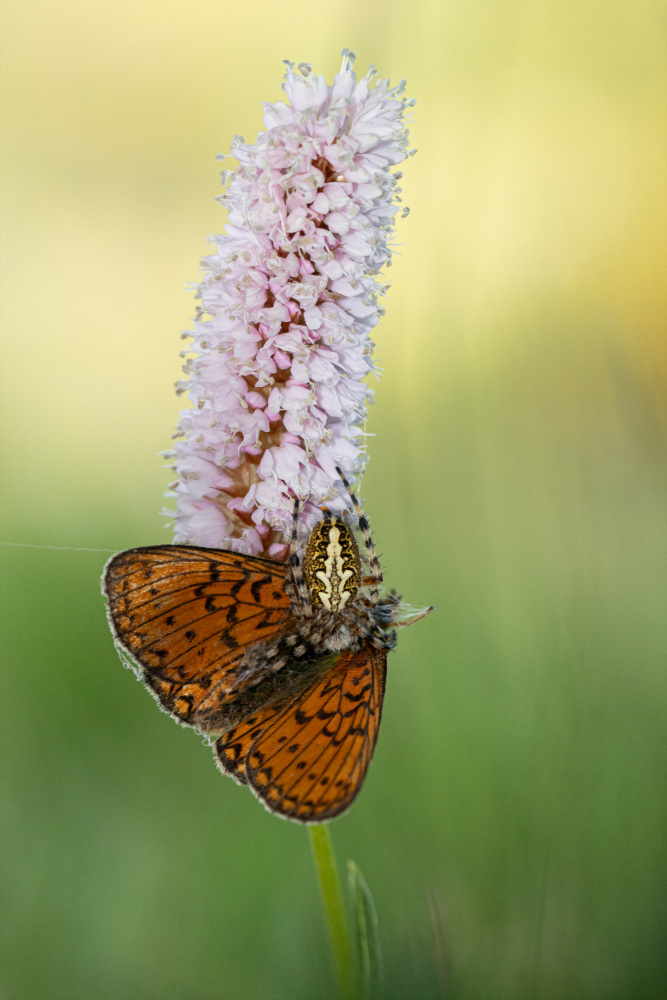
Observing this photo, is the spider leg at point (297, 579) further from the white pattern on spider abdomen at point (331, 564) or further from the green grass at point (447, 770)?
the green grass at point (447, 770)

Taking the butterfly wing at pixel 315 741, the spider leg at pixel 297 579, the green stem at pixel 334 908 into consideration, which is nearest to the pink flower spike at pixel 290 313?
the spider leg at pixel 297 579

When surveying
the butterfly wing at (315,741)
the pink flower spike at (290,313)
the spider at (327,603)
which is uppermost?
the pink flower spike at (290,313)

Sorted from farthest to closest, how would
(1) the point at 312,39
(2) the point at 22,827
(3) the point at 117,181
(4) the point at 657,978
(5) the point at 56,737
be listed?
(3) the point at 117,181 → (1) the point at 312,39 → (5) the point at 56,737 → (2) the point at 22,827 → (4) the point at 657,978

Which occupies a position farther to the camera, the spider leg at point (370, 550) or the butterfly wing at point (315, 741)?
the spider leg at point (370, 550)

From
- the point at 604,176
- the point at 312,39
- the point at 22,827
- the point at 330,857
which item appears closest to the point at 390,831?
the point at 330,857

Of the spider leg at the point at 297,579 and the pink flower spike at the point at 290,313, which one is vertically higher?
the pink flower spike at the point at 290,313

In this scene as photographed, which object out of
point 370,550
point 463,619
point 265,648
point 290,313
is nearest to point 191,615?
point 265,648

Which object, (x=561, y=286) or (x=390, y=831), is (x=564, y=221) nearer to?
(x=561, y=286)

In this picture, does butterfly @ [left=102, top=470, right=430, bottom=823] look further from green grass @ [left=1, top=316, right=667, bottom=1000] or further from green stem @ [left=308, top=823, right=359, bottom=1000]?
green grass @ [left=1, top=316, right=667, bottom=1000]
